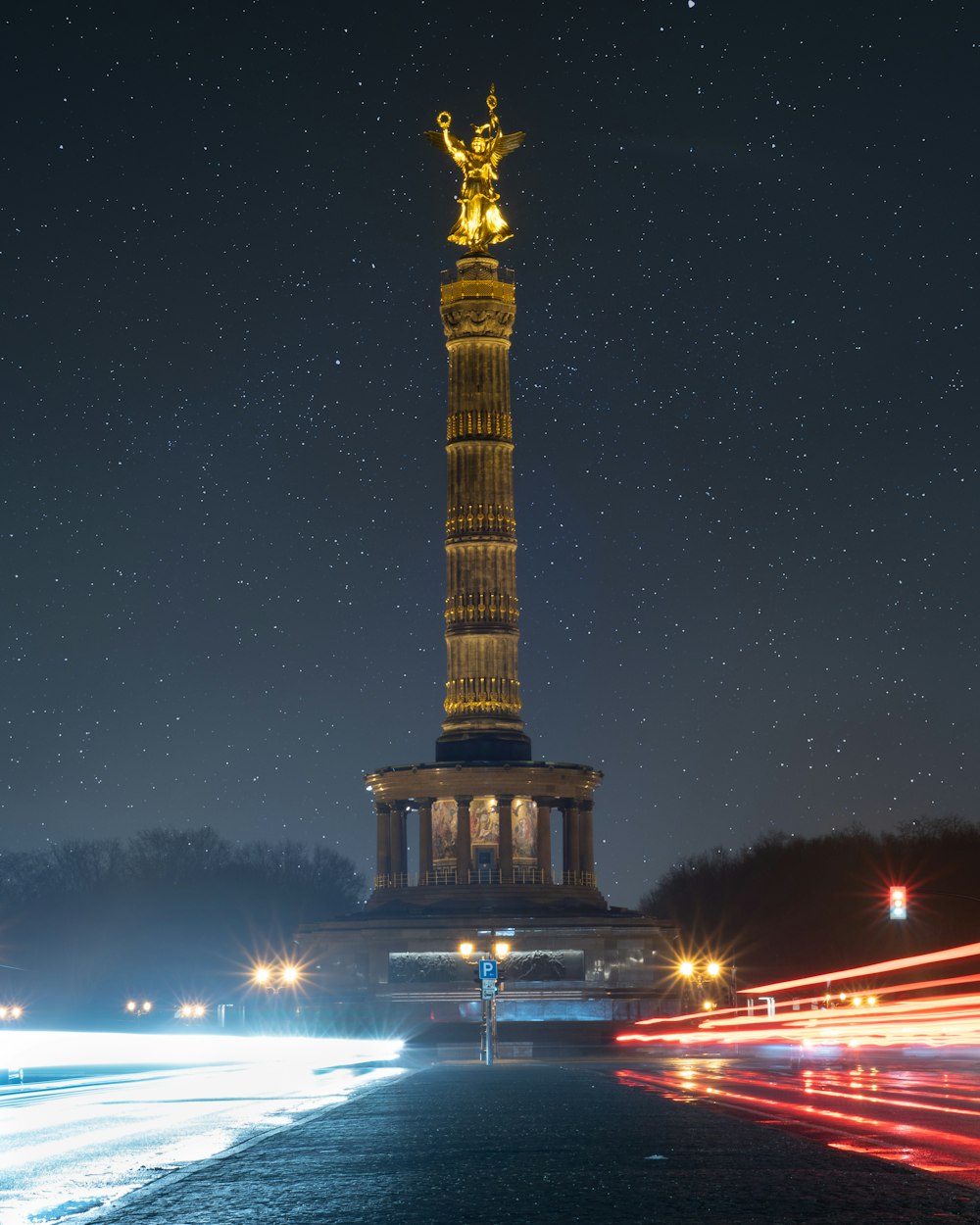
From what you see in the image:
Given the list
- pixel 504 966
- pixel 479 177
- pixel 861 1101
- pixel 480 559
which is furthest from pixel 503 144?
pixel 861 1101

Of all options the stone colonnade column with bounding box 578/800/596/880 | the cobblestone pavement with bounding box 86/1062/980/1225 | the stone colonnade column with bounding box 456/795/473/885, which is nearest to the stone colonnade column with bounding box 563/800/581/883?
the stone colonnade column with bounding box 578/800/596/880

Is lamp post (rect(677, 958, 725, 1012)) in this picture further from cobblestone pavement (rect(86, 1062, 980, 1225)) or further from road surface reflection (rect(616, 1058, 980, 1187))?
cobblestone pavement (rect(86, 1062, 980, 1225))

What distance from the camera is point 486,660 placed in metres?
76.9

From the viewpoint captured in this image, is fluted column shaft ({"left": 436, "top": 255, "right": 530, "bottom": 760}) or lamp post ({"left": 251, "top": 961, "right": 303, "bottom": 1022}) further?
fluted column shaft ({"left": 436, "top": 255, "right": 530, "bottom": 760})

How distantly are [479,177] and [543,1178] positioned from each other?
2931 inches

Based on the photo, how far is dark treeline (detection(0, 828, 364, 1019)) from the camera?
10475 centimetres

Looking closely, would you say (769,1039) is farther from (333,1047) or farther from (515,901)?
(515,901)

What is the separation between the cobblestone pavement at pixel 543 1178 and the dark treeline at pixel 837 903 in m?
80.9

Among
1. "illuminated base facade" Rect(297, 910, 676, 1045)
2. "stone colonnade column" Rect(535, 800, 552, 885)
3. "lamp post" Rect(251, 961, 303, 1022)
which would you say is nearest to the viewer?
"illuminated base facade" Rect(297, 910, 676, 1045)

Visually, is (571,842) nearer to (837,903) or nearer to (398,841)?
(398,841)

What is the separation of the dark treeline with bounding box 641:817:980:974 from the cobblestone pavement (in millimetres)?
80932

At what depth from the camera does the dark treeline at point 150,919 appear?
104750 millimetres

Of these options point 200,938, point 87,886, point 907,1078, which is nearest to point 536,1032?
point 907,1078

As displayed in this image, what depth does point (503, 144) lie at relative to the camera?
83188 mm
